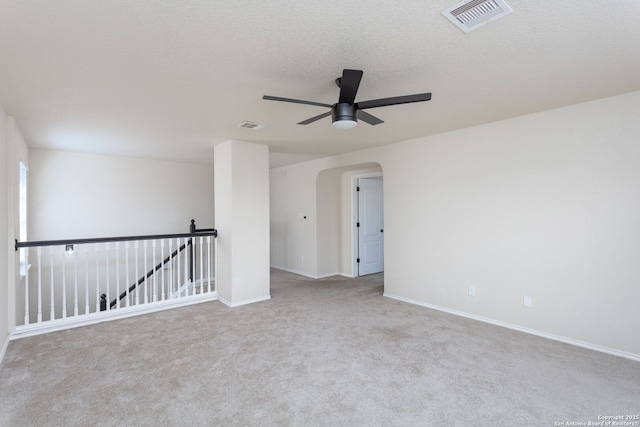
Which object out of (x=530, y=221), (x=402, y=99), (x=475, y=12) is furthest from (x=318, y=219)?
(x=475, y=12)

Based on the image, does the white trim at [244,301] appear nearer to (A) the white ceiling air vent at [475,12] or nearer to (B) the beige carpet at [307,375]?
(B) the beige carpet at [307,375]

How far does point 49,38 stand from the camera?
1.87 meters

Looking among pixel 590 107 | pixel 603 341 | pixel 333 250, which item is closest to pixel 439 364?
pixel 603 341

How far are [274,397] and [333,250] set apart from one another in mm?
4456

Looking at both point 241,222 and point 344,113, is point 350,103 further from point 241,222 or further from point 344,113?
point 241,222

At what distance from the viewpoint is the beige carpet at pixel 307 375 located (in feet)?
6.89

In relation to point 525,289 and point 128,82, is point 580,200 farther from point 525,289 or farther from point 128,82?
point 128,82

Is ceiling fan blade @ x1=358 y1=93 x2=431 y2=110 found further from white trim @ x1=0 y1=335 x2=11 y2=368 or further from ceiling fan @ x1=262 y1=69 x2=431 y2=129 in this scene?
white trim @ x1=0 y1=335 x2=11 y2=368

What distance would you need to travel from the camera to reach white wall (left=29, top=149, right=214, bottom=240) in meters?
5.16

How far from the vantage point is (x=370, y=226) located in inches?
262

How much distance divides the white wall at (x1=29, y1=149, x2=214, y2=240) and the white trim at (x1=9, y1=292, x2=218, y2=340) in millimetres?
2259

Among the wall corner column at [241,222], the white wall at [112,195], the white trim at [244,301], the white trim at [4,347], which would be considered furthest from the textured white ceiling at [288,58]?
the white trim at [244,301]

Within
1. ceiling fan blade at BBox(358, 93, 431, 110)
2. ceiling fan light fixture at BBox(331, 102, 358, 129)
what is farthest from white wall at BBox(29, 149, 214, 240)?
ceiling fan blade at BBox(358, 93, 431, 110)

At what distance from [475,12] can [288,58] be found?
3.71 ft
